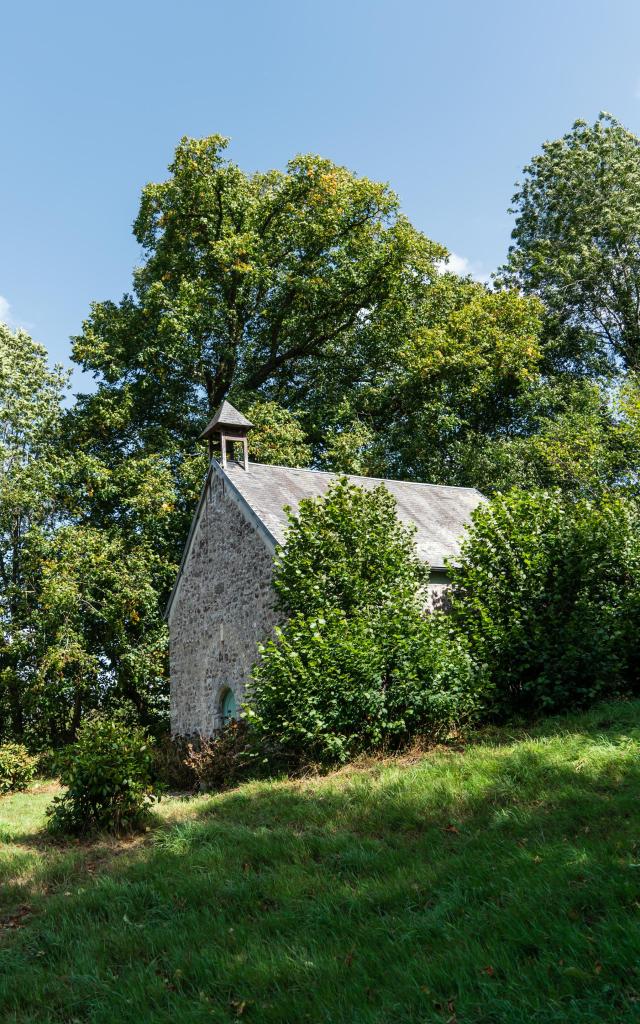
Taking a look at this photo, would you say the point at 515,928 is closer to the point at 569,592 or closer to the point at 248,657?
the point at 569,592

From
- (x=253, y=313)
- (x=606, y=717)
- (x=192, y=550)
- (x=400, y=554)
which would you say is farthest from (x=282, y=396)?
(x=606, y=717)

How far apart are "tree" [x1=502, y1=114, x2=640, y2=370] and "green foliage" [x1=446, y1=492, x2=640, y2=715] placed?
1968 centimetres

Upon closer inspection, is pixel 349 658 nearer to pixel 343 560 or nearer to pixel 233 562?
pixel 343 560

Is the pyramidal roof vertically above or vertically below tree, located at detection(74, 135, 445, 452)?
below

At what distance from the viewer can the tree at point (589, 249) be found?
31.0 meters

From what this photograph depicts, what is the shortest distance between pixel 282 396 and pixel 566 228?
49.1ft

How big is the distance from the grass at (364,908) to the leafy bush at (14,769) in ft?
38.3

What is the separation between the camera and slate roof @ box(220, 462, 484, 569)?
1669 centimetres

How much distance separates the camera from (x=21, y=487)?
23.5 m

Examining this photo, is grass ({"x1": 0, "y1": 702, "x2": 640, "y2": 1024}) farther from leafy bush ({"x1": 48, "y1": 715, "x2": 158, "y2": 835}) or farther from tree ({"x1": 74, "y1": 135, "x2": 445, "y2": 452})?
tree ({"x1": 74, "y1": 135, "x2": 445, "y2": 452})

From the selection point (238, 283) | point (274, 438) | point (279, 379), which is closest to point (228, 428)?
point (274, 438)

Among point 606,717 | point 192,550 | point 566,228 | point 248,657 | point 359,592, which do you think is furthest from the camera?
point 566,228

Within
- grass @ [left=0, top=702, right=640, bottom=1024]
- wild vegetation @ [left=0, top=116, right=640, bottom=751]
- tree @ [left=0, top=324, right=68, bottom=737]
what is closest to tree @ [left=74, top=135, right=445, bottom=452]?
wild vegetation @ [left=0, top=116, right=640, bottom=751]

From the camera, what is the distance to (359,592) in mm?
13070
